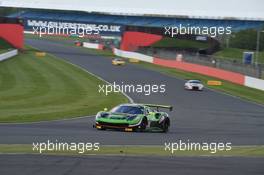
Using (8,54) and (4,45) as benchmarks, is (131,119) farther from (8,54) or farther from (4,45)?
(4,45)

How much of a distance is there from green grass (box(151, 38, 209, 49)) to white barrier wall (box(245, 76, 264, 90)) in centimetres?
2742

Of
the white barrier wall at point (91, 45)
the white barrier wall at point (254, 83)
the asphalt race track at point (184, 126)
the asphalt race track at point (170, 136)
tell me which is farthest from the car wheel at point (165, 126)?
the white barrier wall at point (91, 45)

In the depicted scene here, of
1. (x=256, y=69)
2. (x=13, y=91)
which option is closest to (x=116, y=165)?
(x=13, y=91)

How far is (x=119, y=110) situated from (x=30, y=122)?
4540 millimetres

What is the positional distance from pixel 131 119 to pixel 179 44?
65.1 meters

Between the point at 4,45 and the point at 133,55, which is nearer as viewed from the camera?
the point at 4,45

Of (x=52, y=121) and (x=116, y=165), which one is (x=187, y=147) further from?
(x=52, y=121)

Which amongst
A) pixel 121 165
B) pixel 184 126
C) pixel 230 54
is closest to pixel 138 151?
pixel 121 165

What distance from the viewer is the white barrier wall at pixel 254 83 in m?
57.3

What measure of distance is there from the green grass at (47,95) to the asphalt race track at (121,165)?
1336 cm

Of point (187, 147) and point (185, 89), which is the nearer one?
point (187, 147)

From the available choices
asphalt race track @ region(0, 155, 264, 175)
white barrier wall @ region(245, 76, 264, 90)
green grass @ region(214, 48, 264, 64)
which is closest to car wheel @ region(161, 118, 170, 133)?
asphalt race track @ region(0, 155, 264, 175)

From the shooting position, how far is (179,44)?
8938 centimetres

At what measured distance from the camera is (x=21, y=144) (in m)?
18.7
